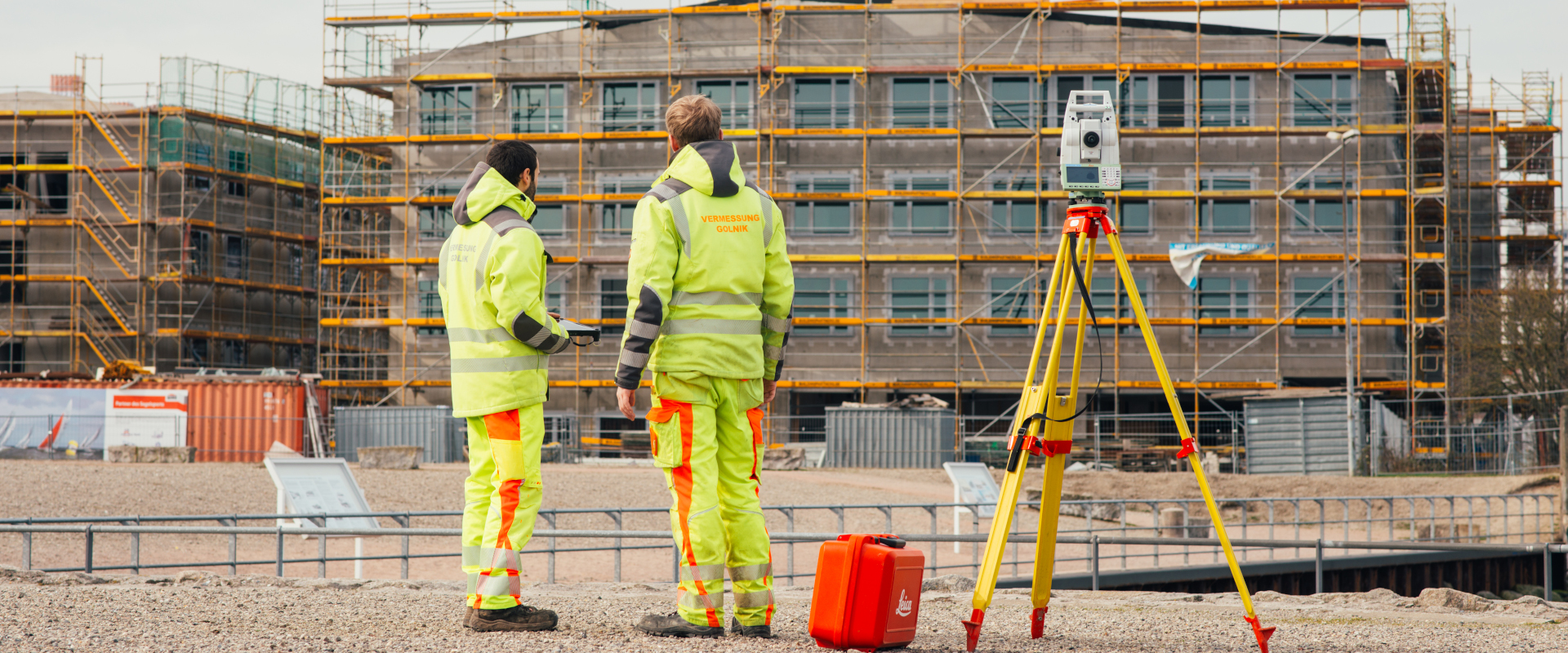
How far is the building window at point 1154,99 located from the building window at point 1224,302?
4.17 metres

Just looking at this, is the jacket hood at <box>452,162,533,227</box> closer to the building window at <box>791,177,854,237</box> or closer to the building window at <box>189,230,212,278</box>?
the building window at <box>791,177,854,237</box>

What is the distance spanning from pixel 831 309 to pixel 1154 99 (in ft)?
31.9

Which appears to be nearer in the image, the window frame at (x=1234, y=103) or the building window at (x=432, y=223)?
the window frame at (x=1234, y=103)

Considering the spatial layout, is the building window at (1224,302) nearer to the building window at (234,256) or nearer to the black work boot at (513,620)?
the building window at (234,256)

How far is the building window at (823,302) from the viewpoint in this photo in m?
35.0

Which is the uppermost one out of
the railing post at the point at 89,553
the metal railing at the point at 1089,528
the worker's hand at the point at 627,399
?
the worker's hand at the point at 627,399

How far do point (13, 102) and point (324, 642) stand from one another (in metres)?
46.7

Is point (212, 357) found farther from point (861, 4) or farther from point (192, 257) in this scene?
point (861, 4)

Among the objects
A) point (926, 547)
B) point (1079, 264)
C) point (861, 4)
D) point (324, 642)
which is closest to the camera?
point (324, 642)

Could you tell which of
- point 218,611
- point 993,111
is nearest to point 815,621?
point 218,611

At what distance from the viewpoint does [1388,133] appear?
110 ft

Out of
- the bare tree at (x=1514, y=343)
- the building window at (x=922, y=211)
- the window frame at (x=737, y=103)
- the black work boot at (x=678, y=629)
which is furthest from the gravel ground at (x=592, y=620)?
the bare tree at (x=1514, y=343)

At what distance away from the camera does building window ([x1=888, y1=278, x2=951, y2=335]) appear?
34.8m

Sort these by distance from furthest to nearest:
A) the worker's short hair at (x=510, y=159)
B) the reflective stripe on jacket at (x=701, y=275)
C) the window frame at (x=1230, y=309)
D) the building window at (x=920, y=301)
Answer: the building window at (x=920, y=301)
the window frame at (x=1230, y=309)
the worker's short hair at (x=510, y=159)
the reflective stripe on jacket at (x=701, y=275)
